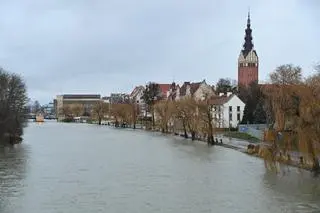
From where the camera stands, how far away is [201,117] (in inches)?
2226

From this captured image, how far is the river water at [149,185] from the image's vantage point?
20109 mm

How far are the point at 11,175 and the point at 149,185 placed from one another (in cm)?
758

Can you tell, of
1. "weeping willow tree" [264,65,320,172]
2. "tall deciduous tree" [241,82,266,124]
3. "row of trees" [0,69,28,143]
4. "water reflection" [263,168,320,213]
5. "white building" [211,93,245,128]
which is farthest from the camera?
"white building" [211,93,245,128]

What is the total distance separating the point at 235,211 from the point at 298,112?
30.5ft

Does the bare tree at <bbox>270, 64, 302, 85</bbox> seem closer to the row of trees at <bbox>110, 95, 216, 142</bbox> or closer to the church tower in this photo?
the row of trees at <bbox>110, 95, 216, 142</bbox>

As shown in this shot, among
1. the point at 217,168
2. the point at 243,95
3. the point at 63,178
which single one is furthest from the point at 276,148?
the point at 243,95

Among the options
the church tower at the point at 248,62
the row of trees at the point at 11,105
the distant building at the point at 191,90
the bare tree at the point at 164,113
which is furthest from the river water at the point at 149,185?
the church tower at the point at 248,62

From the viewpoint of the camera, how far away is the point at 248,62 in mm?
123312

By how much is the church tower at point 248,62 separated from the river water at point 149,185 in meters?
85.9

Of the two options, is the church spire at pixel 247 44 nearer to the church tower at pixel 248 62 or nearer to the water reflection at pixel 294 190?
the church tower at pixel 248 62

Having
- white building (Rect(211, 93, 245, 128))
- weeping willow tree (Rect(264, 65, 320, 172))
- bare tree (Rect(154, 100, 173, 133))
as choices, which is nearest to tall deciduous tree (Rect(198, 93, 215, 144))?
bare tree (Rect(154, 100, 173, 133))

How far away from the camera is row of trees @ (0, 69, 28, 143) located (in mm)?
49312

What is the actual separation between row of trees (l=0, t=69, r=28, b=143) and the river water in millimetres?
11193

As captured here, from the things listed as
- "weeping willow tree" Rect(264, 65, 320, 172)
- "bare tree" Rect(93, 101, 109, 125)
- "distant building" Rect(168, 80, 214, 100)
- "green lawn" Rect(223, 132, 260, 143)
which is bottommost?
"green lawn" Rect(223, 132, 260, 143)
